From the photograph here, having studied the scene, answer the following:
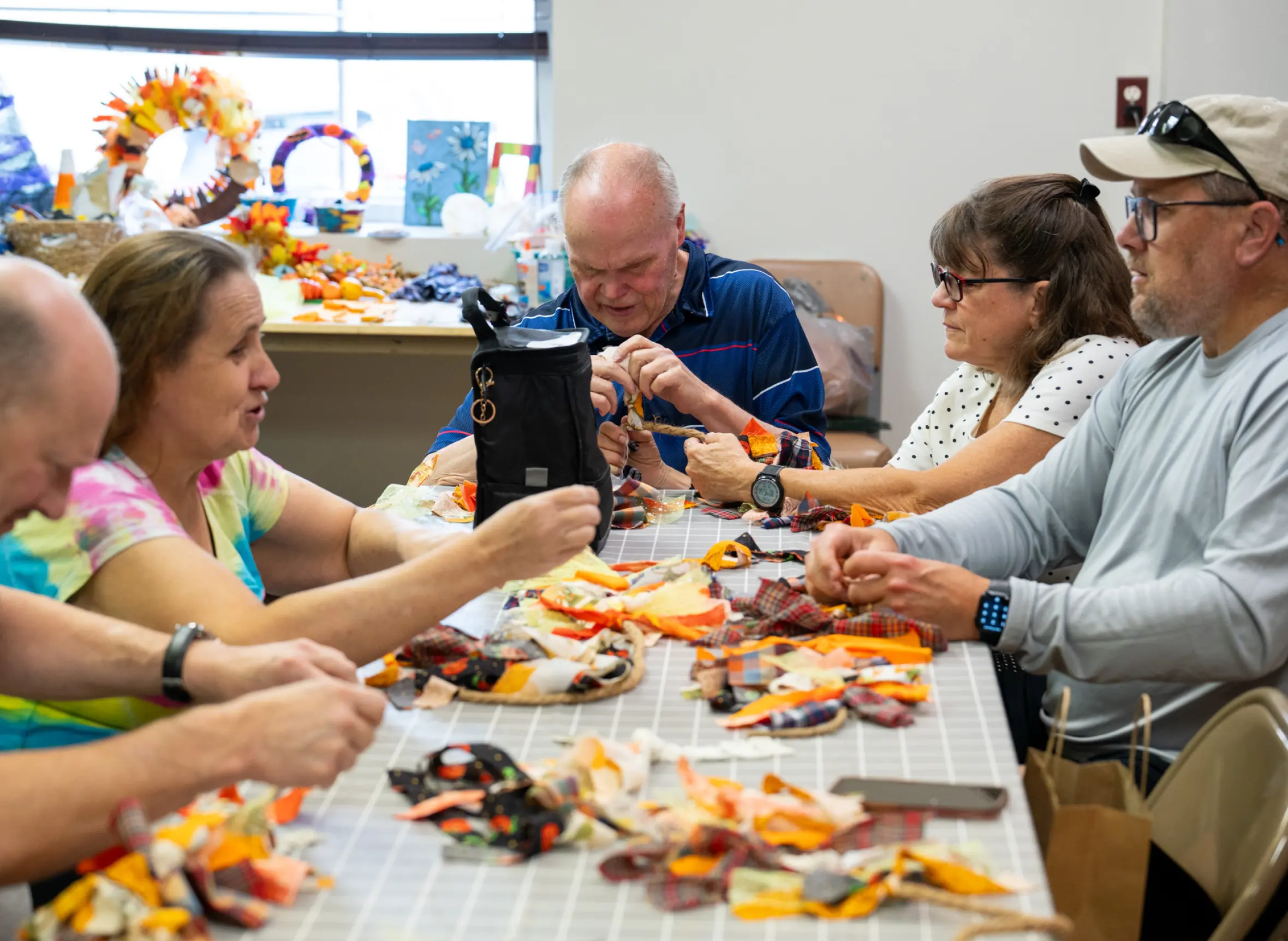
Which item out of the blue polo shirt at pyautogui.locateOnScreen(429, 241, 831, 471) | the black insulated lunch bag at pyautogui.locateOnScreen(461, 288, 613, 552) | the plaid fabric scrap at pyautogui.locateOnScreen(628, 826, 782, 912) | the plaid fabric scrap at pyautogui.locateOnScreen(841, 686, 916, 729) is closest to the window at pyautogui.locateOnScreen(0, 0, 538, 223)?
the blue polo shirt at pyautogui.locateOnScreen(429, 241, 831, 471)

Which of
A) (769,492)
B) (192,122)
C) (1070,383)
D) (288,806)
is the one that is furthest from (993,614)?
(192,122)

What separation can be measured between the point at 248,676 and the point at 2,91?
194 inches

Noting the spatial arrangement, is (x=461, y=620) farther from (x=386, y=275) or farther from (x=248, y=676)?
(x=386, y=275)

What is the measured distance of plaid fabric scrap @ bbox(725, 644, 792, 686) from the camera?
5.29 ft

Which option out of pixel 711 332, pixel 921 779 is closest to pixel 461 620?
pixel 921 779

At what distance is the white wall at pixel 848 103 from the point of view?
519 cm

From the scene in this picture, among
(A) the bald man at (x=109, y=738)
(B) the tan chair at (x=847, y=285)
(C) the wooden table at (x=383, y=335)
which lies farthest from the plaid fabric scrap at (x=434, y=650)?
(B) the tan chair at (x=847, y=285)

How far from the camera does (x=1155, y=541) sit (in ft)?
6.53

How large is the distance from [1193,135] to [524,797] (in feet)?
4.77

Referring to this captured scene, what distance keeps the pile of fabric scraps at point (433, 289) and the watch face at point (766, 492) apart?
9.89 ft

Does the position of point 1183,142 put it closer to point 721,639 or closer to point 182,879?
point 721,639

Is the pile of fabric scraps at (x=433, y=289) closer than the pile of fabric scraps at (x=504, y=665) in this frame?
No

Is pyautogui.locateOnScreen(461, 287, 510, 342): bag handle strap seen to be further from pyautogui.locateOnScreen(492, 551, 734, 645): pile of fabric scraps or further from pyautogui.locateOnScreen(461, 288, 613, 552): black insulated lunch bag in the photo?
pyautogui.locateOnScreen(492, 551, 734, 645): pile of fabric scraps

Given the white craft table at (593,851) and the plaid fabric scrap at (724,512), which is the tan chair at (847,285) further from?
the white craft table at (593,851)
